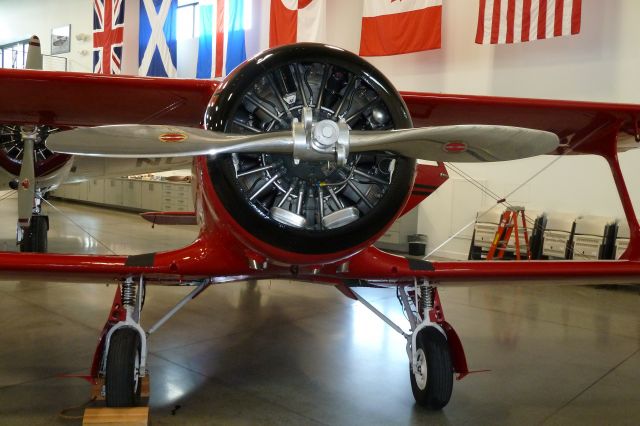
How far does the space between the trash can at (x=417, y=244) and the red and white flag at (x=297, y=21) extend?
3691 mm

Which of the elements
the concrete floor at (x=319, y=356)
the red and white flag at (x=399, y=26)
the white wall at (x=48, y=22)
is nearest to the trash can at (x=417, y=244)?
the concrete floor at (x=319, y=356)

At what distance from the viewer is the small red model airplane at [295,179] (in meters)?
2.19

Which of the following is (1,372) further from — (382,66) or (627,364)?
(382,66)

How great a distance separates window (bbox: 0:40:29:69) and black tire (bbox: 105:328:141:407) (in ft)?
63.3

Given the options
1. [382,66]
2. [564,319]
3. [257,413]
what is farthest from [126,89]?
[382,66]

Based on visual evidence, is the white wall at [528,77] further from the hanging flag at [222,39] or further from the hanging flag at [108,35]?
the hanging flag at [108,35]

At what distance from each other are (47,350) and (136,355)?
1.41 metres

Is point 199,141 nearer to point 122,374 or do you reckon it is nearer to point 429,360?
point 122,374

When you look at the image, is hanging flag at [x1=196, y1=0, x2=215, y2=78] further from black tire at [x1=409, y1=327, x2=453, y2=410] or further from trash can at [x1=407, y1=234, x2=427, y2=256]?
black tire at [x1=409, y1=327, x2=453, y2=410]

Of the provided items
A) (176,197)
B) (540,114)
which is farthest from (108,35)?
(540,114)

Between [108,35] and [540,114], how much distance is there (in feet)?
41.0

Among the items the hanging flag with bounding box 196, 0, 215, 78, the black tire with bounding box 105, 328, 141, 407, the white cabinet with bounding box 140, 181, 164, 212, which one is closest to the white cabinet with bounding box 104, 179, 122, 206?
the white cabinet with bounding box 140, 181, 164, 212

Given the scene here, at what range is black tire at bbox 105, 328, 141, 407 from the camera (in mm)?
2697

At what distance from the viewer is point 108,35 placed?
13656mm
